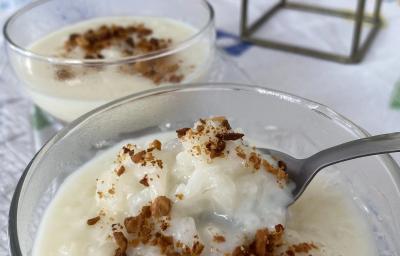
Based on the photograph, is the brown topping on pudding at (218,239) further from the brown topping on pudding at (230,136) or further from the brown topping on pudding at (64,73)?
the brown topping on pudding at (64,73)

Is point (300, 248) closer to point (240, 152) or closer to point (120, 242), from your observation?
point (240, 152)

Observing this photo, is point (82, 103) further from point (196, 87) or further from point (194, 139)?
point (194, 139)

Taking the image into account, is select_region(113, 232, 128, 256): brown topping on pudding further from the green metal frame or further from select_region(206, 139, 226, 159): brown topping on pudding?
the green metal frame

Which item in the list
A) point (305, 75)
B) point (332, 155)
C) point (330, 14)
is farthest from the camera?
point (330, 14)

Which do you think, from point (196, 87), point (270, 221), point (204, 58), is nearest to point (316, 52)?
point (204, 58)

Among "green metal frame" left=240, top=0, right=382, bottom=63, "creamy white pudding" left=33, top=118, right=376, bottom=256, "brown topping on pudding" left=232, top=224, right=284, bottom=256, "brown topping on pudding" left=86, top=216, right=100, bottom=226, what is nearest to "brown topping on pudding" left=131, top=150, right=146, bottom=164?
"creamy white pudding" left=33, top=118, right=376, bottom=256

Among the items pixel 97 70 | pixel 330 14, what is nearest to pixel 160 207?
pixel 97 70

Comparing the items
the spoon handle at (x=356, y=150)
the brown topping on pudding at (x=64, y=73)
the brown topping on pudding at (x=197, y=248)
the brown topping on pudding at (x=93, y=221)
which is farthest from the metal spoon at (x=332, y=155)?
the brown topping on pudding at (x=64, y=73)
